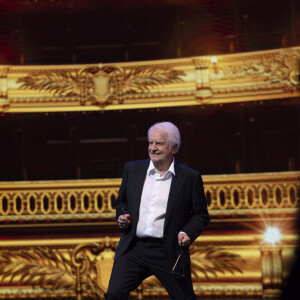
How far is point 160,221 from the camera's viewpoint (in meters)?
4.21

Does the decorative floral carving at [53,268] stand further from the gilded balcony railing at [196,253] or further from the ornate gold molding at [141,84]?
the ornate gold molding at [141,84]

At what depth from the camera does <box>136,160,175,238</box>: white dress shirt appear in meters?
4.20

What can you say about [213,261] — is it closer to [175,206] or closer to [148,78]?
[148,78]

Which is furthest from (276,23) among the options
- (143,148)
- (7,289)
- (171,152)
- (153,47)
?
(171,152)

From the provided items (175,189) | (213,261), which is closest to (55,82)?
(213,261)

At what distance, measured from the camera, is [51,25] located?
15.2 meters

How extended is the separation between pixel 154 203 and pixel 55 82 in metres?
9.58

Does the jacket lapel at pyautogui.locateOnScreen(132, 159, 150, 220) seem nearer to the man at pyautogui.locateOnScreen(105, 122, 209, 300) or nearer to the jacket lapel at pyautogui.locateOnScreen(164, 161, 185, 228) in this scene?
the man at pyautogui.locateOnScreen(105, 122, 209, 300)

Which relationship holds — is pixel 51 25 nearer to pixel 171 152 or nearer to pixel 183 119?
pixel 183 119

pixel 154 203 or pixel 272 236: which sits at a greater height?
pixel 154 203

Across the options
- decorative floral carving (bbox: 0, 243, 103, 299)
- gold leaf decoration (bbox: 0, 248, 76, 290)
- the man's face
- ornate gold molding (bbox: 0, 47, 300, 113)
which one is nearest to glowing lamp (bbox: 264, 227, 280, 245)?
decorative floral carving (bbox: 0, 243, 103, 299)

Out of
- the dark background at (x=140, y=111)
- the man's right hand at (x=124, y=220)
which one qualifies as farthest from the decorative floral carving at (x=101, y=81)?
the man's right hand at (x=124, y=220)

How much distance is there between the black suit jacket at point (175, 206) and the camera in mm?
4191

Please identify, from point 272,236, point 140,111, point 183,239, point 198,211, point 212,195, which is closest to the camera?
point 183,239
